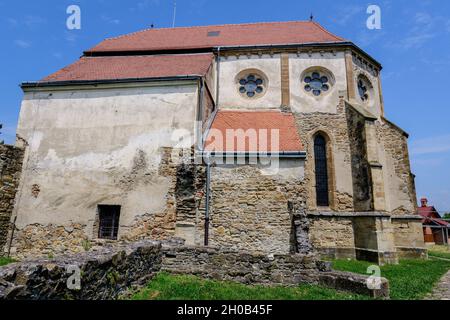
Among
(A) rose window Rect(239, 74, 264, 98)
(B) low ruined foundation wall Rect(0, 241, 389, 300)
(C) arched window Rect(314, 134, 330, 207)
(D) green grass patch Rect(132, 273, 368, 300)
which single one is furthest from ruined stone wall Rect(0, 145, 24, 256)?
(C) arched window Rect(314, 134, 330, 207)

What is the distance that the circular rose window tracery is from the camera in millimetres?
15266

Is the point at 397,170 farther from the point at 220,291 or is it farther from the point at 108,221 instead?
the point at 108,221

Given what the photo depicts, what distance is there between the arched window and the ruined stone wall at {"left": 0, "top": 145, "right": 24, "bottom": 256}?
12.7 meters

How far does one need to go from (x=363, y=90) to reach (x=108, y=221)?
47.0ft

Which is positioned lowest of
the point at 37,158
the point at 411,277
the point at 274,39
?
the point at 411,277

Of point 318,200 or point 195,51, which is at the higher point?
point 195,51

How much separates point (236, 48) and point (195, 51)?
2238mm

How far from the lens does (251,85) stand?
627 inches

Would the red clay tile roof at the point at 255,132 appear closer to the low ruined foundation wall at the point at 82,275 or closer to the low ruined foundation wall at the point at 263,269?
the low ruined foundation wall at the point at 263,269
